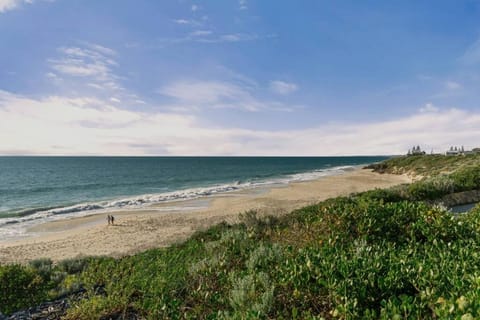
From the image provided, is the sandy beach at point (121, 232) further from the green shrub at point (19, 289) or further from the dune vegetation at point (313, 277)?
the dune vegetation at point (313, 277)

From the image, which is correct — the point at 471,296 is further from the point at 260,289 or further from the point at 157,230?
the point at 157,230

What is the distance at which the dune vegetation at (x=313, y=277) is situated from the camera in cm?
266

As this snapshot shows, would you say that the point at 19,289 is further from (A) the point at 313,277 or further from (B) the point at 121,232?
(B) the point at 121,232

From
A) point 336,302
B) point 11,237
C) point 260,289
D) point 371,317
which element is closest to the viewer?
point 371,317

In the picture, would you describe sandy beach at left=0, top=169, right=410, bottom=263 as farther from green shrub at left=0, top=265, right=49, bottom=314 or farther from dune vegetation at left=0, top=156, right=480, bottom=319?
dune vegetation at left=0, top=156, right=480, bottom=319

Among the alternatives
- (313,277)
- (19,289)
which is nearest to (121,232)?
(19,289)

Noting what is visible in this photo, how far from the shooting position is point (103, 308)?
3906 millimetres

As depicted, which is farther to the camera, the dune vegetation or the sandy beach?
the sandy beach

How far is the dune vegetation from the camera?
266 cm

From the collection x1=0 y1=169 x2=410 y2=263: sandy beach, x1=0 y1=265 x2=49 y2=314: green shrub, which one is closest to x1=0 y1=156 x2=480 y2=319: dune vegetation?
x1=0 y1=265 x2=49 y2=314: green shrub

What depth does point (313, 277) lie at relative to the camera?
10.4 feet

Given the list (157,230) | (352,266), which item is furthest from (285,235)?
(157,230)

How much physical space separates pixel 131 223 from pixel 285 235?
58.9ft

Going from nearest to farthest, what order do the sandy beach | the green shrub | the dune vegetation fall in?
the dune vegetation → the green shrub → the sandy beach
